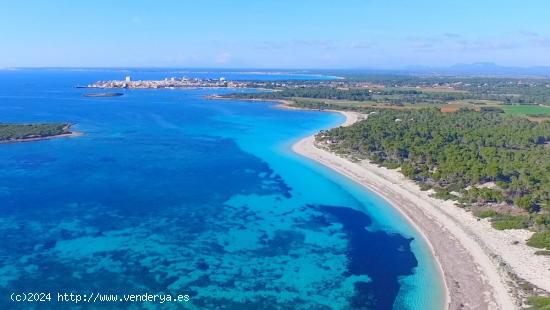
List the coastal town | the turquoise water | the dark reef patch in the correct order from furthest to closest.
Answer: the coastal town
the turquoise water
the dark reef patch

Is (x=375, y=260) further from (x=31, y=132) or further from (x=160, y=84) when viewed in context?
(x=160, y=84)

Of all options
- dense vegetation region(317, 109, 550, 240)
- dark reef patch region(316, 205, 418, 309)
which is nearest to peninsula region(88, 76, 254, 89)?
dense vegetation region(317, 109, 550, 240)

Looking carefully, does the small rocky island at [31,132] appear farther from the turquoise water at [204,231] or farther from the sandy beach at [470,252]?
the sandy beach at [470,252]

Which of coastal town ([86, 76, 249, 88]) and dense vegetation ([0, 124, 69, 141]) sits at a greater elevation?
coastal town ([86, 76, 249, 88])

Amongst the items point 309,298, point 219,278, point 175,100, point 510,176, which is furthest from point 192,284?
point 175,100

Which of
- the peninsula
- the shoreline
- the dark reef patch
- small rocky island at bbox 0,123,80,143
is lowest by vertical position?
the dark reef patch

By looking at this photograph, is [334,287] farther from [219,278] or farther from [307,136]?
[307,136]

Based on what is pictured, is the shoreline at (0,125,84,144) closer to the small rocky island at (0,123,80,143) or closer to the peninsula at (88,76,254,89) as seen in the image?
the small rocky island at (0,123,80,143)
